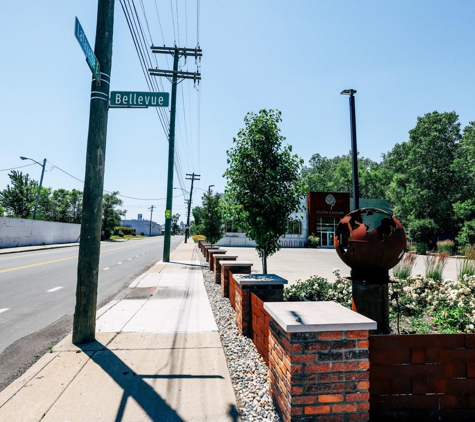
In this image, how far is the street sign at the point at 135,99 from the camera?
5270mm

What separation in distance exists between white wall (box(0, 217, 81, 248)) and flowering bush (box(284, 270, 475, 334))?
30.3 meters

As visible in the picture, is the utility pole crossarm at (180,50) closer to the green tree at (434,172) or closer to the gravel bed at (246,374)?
the gravel bed at (246,374)

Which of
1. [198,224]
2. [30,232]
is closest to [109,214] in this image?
[30,232]

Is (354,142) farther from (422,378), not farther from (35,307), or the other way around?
(35,307)

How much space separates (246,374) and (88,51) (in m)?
4.90

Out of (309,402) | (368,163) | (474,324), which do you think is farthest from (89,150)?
(368,163)

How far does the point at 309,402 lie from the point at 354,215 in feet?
8.62

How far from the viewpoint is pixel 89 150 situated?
4906 millimetres

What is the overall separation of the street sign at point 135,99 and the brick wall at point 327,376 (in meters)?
4.42

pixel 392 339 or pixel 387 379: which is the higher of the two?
pixel 392 339

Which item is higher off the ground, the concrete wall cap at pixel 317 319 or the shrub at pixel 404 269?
the concrete wall cap at pixel 317 319

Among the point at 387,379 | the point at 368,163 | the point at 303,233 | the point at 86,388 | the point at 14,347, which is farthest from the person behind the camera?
the point at 368,163

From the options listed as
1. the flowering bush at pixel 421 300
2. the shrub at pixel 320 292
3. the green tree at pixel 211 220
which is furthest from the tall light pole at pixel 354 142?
the green tree at pixel 211 220

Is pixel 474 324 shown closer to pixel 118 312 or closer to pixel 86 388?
pixel 86 388
